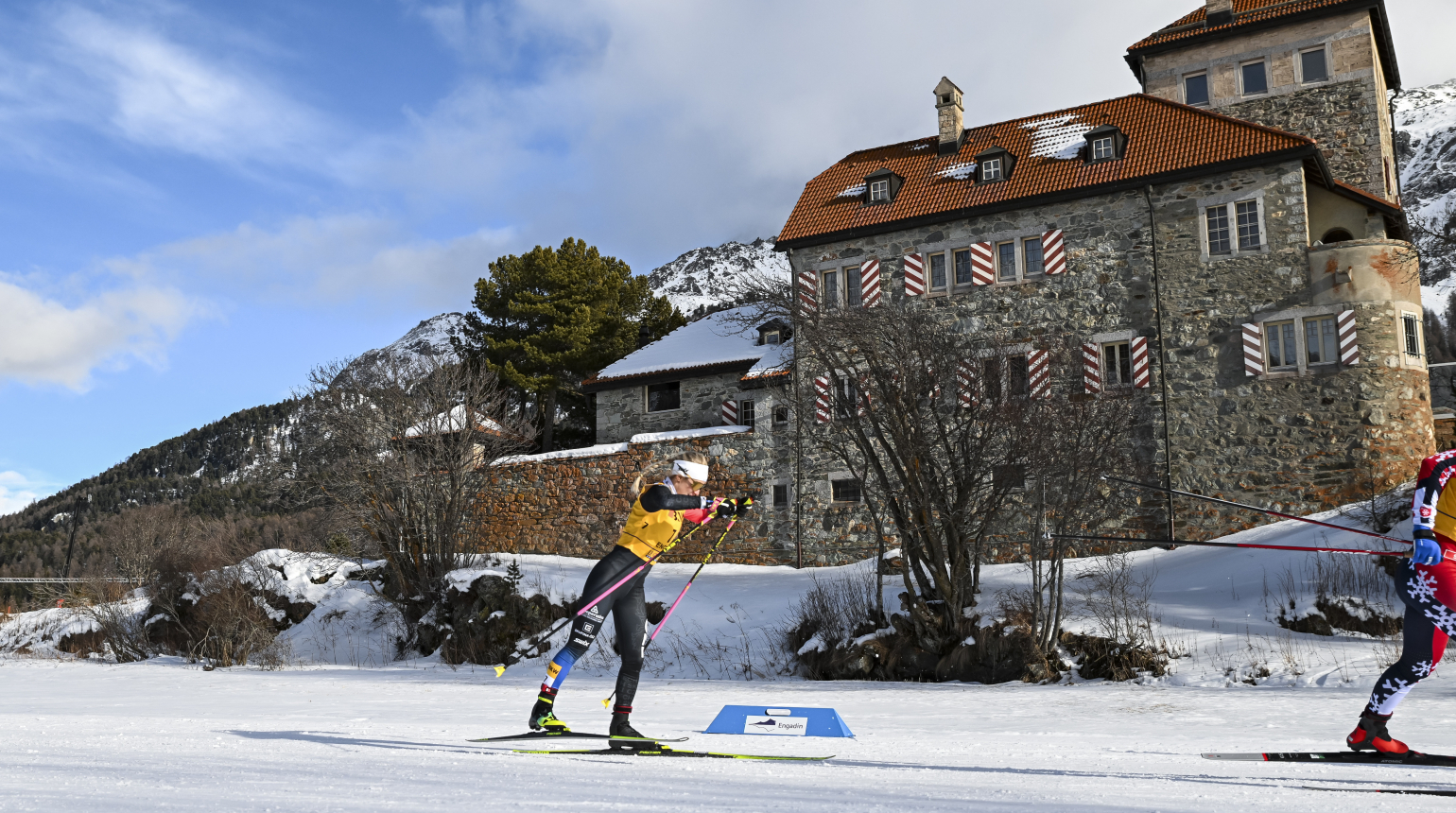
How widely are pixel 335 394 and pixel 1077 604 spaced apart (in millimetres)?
18213

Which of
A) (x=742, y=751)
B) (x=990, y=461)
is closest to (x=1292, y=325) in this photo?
(x=990, y=461)

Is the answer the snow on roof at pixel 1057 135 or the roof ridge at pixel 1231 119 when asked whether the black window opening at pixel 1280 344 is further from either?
the snow on roof at pixel 1057 135

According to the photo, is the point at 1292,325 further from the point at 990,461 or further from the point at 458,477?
the point at 458,477

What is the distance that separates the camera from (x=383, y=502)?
70.3ft

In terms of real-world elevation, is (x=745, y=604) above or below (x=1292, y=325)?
below

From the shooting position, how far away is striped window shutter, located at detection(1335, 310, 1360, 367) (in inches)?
889

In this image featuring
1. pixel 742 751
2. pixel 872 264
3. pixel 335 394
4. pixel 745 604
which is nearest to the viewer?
pixel 742 751

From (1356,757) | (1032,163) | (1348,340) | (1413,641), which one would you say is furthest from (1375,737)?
(1032,163)

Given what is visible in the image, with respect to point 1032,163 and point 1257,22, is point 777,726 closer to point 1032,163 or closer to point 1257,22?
point 1032,163

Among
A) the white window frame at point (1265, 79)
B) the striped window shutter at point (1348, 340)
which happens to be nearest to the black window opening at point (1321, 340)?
the striped window shutter at point (1348, 340)

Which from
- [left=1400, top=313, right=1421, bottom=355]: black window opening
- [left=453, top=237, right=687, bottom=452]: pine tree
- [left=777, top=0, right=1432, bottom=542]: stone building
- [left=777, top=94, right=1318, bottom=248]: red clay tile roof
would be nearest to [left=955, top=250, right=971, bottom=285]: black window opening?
[left=777, top=0, right=1432, bottom=542]: stone building

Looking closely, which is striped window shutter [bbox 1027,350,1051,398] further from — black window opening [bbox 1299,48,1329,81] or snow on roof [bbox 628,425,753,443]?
black window opening [bbox 1299,48,1329,81]

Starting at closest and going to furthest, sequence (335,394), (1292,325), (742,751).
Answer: (742,751) < (1292,325) < (335,394)

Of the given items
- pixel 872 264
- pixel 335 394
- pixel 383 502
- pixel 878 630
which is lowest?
pixel 878 630
